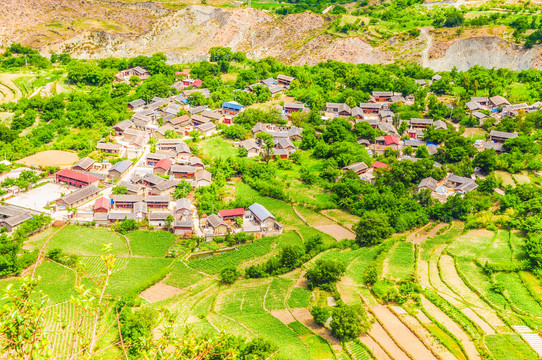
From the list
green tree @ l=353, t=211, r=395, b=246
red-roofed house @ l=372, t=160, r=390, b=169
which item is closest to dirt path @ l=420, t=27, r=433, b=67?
red-roofed house @ l=372, t=160, r=390, b=169

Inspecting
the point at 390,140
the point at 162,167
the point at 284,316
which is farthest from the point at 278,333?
the point at 390,140

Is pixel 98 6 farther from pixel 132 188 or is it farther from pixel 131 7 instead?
pixel 132 188

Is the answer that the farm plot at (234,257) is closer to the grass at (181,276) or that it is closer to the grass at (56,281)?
the grass at (181,276)

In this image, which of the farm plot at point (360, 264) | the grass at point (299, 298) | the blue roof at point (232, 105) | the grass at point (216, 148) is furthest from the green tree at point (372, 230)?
the blue roof at point (232, 105)

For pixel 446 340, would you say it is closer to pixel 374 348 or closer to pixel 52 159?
pixel 374 348

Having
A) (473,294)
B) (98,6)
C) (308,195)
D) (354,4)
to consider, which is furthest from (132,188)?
(354,4)

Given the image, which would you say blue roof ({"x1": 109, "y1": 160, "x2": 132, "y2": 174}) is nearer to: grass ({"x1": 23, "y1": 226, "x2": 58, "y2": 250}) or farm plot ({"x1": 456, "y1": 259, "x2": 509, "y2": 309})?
grass ({"x1": 23, "y1": 226, "x2": 58, "y2": 250})
